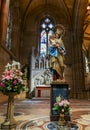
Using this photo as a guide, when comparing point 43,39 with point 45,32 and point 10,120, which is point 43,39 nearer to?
point 45,32

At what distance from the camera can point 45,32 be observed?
638 inches

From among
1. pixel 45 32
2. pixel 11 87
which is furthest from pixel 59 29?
pixel 45 32

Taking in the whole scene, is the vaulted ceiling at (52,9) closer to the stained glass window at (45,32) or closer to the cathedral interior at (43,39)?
the cathedral interior at (43,39)

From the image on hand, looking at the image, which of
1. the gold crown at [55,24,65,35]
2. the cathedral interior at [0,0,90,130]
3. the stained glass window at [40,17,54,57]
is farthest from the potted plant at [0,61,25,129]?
the stained glass window at [40,17,54,57]

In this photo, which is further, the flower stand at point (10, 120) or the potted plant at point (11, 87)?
the potted plant at point (11, 87)

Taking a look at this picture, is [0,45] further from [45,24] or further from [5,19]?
[45,24]

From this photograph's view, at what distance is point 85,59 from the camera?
796 inches

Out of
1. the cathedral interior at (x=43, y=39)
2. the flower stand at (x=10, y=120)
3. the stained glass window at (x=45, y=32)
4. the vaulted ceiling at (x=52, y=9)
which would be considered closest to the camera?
the flower stand at (x=10, y=120)

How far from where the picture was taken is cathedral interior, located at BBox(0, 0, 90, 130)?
13.4 m

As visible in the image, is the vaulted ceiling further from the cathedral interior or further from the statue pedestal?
the statue pedestal

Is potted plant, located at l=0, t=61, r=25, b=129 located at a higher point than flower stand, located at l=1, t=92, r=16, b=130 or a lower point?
higher

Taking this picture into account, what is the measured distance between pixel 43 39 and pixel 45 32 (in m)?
0.83

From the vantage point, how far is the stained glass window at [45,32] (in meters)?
15.6

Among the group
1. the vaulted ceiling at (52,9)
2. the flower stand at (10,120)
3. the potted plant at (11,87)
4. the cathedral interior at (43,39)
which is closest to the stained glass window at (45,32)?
the cathedral interior at (43,39)
